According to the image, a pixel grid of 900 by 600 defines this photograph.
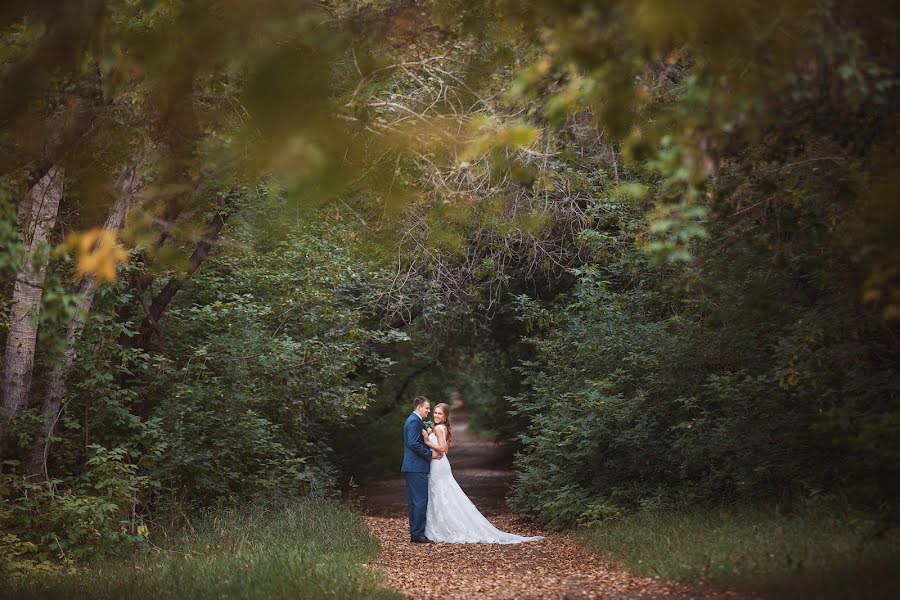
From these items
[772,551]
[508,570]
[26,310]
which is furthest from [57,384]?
[772,551]

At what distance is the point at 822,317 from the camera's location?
333 inches

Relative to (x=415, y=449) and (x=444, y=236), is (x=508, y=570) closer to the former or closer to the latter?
(x=415, y=449)

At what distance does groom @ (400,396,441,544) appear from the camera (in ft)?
43.1

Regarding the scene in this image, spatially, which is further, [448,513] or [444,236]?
[448,513]

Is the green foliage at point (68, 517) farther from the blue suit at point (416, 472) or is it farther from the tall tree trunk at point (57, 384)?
the blue suit at point (416, 472)

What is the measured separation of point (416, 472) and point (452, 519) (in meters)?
0.83

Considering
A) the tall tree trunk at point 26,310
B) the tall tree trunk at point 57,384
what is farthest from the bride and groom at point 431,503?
the tall tree trunk at point 26,310

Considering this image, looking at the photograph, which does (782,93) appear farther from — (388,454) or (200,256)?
(388,454)

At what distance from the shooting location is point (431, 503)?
13.4 meters

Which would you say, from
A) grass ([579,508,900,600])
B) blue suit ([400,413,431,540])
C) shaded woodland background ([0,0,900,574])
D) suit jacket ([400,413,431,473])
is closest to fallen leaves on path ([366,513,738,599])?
grass ([579,508,900,600])

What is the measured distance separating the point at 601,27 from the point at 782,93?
1326 mm

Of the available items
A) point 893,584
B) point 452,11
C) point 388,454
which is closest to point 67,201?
point 452,11

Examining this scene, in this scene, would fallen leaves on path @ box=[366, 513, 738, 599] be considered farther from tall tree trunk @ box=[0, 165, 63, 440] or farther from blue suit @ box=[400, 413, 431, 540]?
tall tree trunk @ box=[0, 165, 63, 440]

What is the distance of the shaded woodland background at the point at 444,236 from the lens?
5.70 meters
